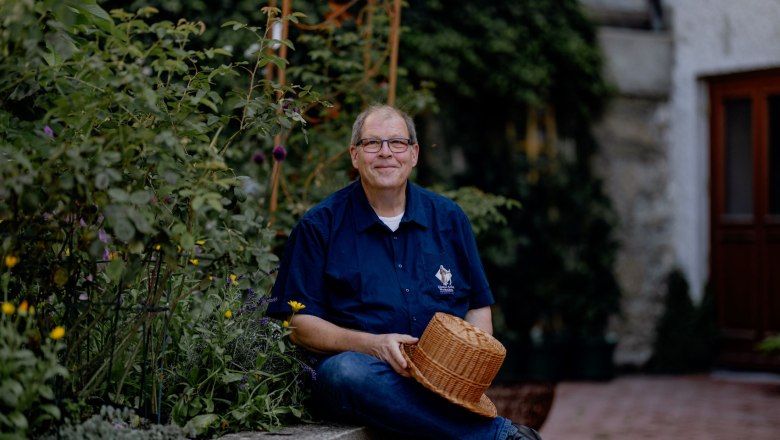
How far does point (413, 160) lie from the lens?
3.33 m

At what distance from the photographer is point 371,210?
10.6 ft

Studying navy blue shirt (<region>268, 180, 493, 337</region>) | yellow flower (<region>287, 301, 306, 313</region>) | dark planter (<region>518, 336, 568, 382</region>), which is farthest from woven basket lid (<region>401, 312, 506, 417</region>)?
dark planter (<region>518, 336, 568, 382</region>)

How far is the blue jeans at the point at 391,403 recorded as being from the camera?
9.51 ft

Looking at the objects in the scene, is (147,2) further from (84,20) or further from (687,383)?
(687,383)

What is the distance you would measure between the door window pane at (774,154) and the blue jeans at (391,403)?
5.63 m

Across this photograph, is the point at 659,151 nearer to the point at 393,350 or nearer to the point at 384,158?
the point at 384,158

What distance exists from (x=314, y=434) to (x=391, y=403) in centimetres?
24

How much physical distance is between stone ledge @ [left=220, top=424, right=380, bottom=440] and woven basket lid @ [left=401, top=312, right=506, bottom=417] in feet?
0.87

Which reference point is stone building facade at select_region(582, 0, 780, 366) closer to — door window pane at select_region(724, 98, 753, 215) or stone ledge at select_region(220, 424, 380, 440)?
door window pane at select_region(724, 98, 753, 215)

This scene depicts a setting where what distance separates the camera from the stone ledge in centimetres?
279

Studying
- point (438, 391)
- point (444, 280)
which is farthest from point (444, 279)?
point (438, 391)

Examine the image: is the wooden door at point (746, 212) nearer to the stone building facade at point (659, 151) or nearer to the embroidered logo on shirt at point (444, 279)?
the stone building facade at point (659, 151)

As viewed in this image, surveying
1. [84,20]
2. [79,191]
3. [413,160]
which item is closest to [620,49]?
[413,160]

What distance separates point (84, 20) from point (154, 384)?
110 centimetres
